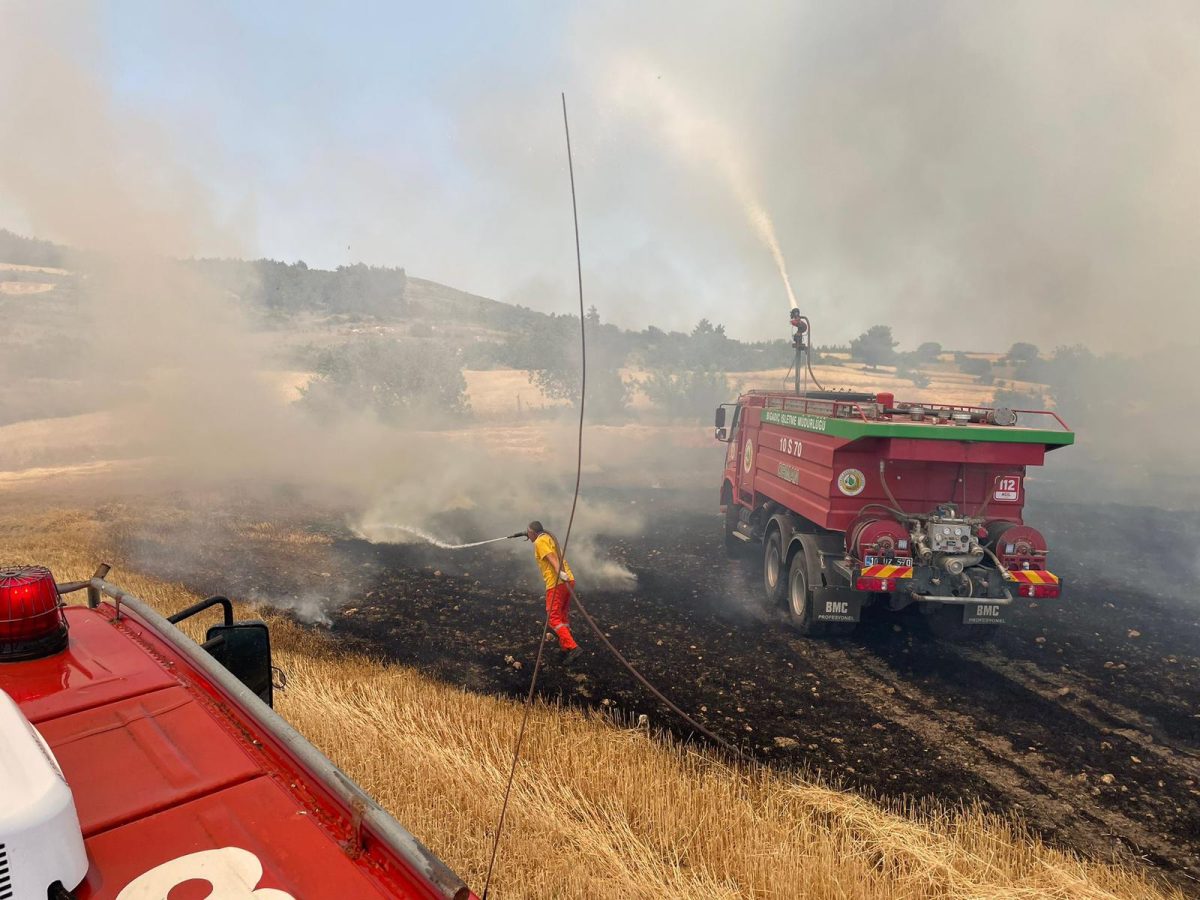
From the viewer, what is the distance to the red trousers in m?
7.89

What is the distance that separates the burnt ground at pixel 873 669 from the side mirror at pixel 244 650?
13.2 feet

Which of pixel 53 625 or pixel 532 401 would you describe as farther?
pixel 532 401

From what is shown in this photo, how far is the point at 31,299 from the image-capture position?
4525 centimetres

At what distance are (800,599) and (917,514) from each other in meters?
1.73

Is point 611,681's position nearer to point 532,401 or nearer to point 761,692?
point 761,692

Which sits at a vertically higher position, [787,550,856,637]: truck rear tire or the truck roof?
the truck roof

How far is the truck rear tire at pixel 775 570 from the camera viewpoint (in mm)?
9656

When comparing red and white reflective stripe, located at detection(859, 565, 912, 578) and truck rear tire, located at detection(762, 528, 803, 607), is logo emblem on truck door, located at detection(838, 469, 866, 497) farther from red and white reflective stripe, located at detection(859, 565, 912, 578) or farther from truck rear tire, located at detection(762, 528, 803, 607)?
truck rear tire, located at detection(762, 528, 803, 607)

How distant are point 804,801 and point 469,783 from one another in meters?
2.33

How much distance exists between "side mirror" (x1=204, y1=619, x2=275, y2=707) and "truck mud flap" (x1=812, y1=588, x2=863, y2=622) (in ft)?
21.6

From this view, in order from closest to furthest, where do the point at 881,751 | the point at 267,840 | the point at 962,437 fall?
the point at 267,840 < the point at 881,751 < the point at 962,437

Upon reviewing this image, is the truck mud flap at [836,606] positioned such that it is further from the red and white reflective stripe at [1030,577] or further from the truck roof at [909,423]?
the truck roof at [909,423]

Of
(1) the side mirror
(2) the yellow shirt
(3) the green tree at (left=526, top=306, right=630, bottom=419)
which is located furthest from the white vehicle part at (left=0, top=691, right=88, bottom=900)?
(3) the green tree at (left=526, top=306, right=630, bottom=419)

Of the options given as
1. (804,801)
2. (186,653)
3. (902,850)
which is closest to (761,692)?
(804,801)
